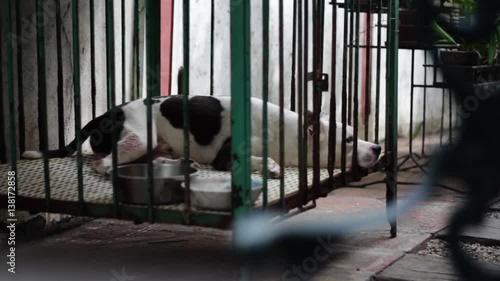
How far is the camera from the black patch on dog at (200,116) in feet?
12.8

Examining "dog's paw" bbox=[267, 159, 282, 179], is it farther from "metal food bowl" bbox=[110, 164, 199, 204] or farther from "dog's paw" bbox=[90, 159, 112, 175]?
"dog's paw" bbox=[90, 159, 112, 175]

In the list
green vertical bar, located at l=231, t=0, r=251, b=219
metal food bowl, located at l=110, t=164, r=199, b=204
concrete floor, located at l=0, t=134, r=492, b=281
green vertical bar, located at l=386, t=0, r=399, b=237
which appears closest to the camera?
green vertical bar, located at l=231, t=0, r=251, b=219

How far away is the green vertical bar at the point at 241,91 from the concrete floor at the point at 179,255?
760mm

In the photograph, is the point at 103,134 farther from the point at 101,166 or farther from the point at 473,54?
the point at 473,54

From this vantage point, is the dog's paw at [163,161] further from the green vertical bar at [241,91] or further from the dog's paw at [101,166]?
the green vertical bar at [241,91]

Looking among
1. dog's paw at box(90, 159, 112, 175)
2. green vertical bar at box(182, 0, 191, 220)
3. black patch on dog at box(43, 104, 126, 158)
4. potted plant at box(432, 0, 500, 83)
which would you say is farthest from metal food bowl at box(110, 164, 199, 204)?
potted plant at box(432, 0, 500, 83)

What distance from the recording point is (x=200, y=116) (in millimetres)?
3912

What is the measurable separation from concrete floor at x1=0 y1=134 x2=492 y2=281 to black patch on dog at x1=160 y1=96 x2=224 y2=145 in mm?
559

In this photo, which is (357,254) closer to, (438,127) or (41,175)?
(41,175)

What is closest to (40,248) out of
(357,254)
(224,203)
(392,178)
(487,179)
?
(224,203)

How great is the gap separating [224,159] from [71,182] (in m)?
0.78

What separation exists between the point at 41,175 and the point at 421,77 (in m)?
6.18

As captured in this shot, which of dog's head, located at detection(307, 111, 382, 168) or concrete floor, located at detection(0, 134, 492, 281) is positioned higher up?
dog's head, located at detection(307, 111, 382, 168)

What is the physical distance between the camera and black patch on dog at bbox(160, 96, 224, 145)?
12.8 feet
